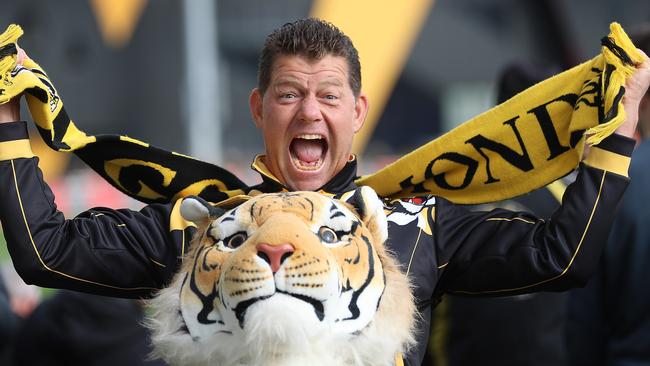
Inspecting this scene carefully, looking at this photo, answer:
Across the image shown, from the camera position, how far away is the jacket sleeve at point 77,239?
2.67 m

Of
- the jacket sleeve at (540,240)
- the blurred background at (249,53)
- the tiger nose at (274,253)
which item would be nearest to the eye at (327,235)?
the tiger nose at (274,253)

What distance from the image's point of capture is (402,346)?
8.02 ft

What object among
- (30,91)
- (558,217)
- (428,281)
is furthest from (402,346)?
(30,91)

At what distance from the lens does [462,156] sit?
10.1 ft

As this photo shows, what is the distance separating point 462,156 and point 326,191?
41cm

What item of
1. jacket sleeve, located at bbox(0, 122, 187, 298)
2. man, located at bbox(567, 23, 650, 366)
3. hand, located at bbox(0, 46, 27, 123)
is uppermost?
hand, located at bbox(0, 46, 27, 123)

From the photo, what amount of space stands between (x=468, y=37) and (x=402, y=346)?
67.7 feet

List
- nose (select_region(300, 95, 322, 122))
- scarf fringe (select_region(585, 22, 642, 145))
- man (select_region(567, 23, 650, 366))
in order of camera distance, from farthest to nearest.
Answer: man (select_region(567, 23, 650, 366)), nose (select_region(300, 95, 322, 122)), scarf fringe (select_region(585, 22, 642, 145))

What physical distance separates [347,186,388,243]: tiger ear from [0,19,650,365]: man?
27cm

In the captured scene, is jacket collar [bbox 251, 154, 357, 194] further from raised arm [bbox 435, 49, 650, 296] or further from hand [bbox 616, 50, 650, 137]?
hand [bbox 616, 50, 650, 137]

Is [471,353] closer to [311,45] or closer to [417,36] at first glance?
[311,45]

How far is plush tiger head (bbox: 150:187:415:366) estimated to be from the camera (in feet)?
7.34

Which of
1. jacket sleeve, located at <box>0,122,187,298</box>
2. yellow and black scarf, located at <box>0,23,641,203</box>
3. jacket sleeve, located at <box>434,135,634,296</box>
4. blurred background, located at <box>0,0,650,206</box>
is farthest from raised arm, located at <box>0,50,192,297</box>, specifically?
blurred background, located at <box>0,0,650,206</box>

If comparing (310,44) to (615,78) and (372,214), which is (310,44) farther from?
(615,78)
